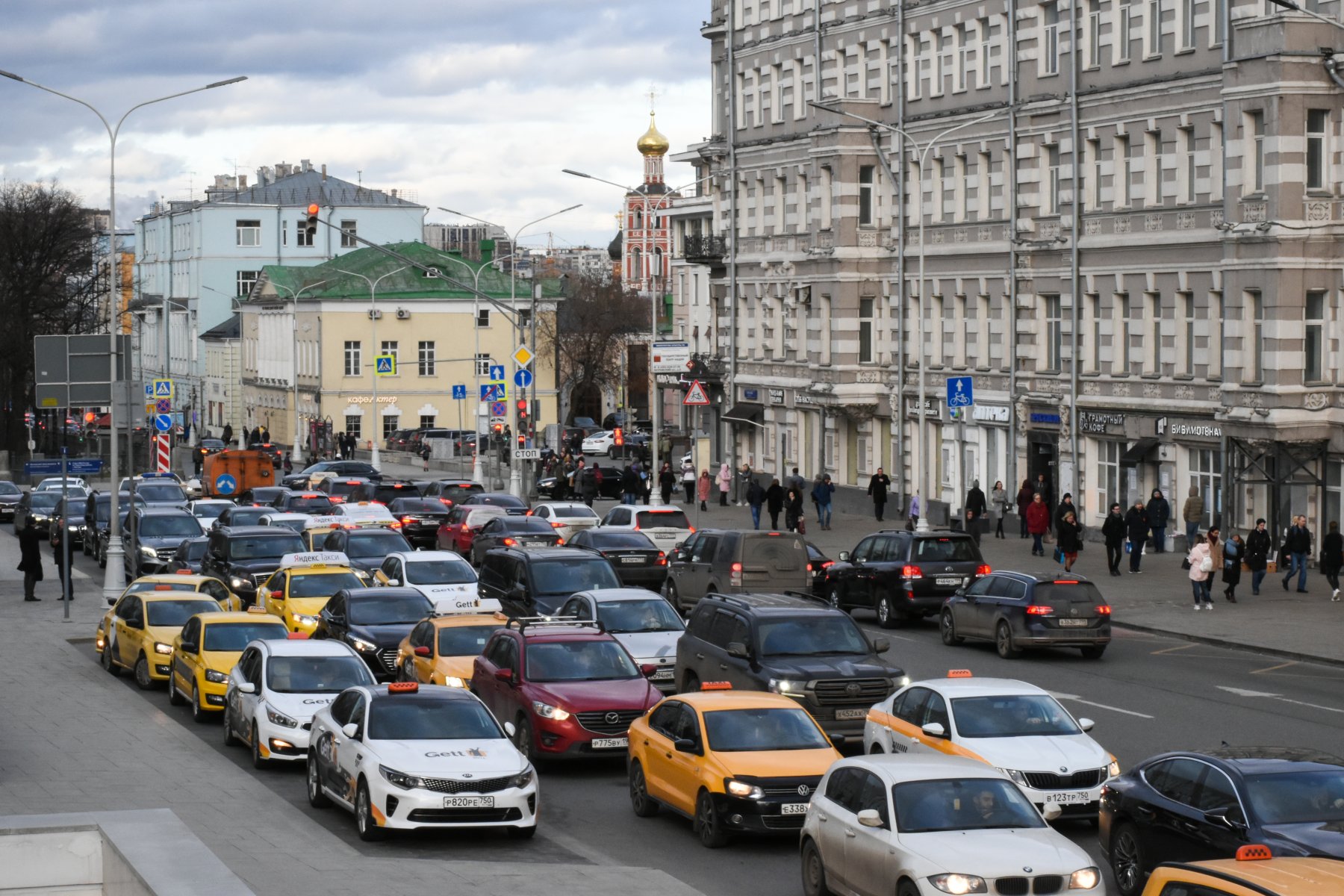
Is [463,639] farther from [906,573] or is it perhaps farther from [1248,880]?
[1248,880]

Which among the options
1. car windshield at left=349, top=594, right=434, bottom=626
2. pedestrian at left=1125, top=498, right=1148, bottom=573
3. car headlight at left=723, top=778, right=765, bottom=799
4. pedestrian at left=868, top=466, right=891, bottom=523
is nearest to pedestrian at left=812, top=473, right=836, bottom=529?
pedestrian at left=868, top=466, right=891, bottom=523

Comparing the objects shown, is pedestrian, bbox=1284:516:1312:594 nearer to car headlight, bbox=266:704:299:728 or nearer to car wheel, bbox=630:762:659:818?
car wheel, bbox=630:762:659:818

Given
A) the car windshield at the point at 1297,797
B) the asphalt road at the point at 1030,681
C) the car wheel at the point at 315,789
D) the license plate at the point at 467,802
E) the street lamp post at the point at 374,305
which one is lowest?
the asphalt road at the point at 1030,681

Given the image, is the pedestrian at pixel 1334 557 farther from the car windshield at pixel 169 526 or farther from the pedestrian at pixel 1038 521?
the car windshield at pixel 169 526

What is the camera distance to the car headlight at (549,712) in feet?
68.7

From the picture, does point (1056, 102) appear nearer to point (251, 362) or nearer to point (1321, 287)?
point (1321, 287)

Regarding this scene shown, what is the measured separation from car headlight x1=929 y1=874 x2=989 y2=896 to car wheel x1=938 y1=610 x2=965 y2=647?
18037 millimetres

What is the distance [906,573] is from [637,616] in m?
8.79

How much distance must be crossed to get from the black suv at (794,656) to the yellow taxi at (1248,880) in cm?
1065

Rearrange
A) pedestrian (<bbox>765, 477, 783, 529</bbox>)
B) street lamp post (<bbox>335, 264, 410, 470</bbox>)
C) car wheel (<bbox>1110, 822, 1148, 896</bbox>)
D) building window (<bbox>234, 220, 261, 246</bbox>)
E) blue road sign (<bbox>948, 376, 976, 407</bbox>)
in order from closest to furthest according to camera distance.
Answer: car wheel (<bbox>1110, 822, 1148, 896</bbox>) < blue road sign (<bbox>948, 376, 976, 407</bbox>) < pedestrian (<bbox>765, 477, 783, 529</bbox>) < street lamp post (<bbox>335, 264, 410, 470</bbox>) < building window (<bbox>234, 220, 261, 246</bbox>)

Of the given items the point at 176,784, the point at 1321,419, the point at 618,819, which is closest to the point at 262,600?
the point at 176,784

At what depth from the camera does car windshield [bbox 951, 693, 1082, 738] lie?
1806cm

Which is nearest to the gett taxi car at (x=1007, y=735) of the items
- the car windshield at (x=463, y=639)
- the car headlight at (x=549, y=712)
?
the car headlight at (x=549, y=712)

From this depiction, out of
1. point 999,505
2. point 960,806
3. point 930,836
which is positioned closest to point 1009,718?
point 960,806
